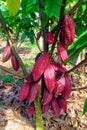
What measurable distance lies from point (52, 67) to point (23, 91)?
0.21 m

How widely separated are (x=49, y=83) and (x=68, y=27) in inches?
10.3

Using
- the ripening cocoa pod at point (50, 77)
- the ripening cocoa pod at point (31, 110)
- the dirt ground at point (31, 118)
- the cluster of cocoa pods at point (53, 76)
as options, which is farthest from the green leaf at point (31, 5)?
the dirt ground at point (31, 118)

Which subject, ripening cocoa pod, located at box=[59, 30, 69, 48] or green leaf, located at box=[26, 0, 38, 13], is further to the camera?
ripening cocoa pod, located at box=[59, 30, 69, 48]

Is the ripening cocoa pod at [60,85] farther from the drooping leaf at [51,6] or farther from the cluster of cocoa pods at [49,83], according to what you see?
the drooping leaf at [51,6]

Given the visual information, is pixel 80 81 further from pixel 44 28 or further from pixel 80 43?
pixel 80 43

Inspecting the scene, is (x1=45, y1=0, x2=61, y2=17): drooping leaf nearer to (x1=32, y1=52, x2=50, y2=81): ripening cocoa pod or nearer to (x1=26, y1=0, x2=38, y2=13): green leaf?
(x1=26, y1=0, x2=38, y2=13): green leaf

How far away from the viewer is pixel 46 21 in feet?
3.80

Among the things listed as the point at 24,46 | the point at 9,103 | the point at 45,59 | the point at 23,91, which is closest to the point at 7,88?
the point at 9,103

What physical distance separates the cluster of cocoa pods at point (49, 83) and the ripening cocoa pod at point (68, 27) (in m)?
0.14

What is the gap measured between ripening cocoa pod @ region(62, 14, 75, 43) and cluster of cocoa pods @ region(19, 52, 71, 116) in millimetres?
137

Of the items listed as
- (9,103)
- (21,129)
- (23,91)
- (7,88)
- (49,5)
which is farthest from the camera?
(7,88)

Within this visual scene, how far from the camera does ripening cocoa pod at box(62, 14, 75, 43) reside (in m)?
1.01

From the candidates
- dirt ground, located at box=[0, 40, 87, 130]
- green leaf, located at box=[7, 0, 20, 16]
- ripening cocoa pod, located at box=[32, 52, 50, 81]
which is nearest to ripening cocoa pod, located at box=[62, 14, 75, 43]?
ripening cocoa pod, located at box=[32, 52, 50, 81]

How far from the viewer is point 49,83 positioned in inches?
46.0
